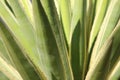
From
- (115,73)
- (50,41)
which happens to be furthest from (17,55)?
(115,73)

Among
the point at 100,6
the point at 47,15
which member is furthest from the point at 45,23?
the point at 100,6

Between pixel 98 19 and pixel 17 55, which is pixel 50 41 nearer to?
pixel 17 55

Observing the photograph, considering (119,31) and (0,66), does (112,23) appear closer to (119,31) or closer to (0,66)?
(119,31)

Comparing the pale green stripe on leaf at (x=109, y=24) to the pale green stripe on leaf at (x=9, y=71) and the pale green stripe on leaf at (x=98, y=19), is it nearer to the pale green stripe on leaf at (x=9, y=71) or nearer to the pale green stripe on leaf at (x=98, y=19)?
the pale green stripe on leaf at (x=98, y=19)

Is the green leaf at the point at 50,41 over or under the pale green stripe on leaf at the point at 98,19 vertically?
over

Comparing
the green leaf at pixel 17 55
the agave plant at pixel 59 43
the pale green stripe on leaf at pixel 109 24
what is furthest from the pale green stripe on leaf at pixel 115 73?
the green leaf at pixel 17 55

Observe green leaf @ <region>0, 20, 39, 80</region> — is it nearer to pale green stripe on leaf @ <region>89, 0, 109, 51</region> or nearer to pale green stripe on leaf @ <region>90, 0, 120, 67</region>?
pale green stripe on leaf @ <region>90, 0, 120, 67</region>

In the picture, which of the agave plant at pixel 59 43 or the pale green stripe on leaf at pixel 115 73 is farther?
the pale green stripe on leaf at pixel 115 73

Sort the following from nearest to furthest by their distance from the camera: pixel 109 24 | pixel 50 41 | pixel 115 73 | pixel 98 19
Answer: pixel 50 41 → pixel 115 73 → pixel 109 24 → pixel 98 19
